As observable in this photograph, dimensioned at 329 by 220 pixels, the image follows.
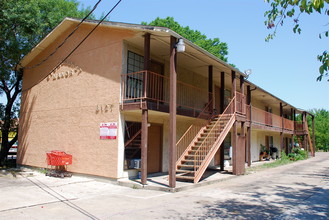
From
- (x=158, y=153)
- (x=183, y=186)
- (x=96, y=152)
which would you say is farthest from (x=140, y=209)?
(x=158, y=153)

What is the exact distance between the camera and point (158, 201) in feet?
26.1

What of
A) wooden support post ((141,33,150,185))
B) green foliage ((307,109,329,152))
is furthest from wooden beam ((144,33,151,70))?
green foliage ((307,109,329,152))

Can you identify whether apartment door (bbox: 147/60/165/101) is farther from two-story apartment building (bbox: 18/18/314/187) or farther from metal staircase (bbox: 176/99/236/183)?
metal staircase (bbox: 176/99/236/183)

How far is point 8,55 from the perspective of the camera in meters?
14.9

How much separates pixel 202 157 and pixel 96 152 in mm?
4205

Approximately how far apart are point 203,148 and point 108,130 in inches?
157

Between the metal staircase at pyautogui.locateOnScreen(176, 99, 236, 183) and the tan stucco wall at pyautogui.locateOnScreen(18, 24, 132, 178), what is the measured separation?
2720 millimetres

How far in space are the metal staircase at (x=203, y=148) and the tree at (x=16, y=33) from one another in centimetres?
982

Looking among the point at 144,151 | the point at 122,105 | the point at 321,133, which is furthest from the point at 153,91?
the point at 321,133

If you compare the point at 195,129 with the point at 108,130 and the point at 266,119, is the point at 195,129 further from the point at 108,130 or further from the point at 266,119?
the point at 266,119

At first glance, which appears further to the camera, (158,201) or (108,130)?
(108,130)

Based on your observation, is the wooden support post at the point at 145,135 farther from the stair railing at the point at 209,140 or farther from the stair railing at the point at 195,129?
the stair railing at the point at 195,129

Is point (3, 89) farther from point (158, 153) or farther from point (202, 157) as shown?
point (202, 157)

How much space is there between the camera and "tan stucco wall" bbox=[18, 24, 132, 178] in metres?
11.4
